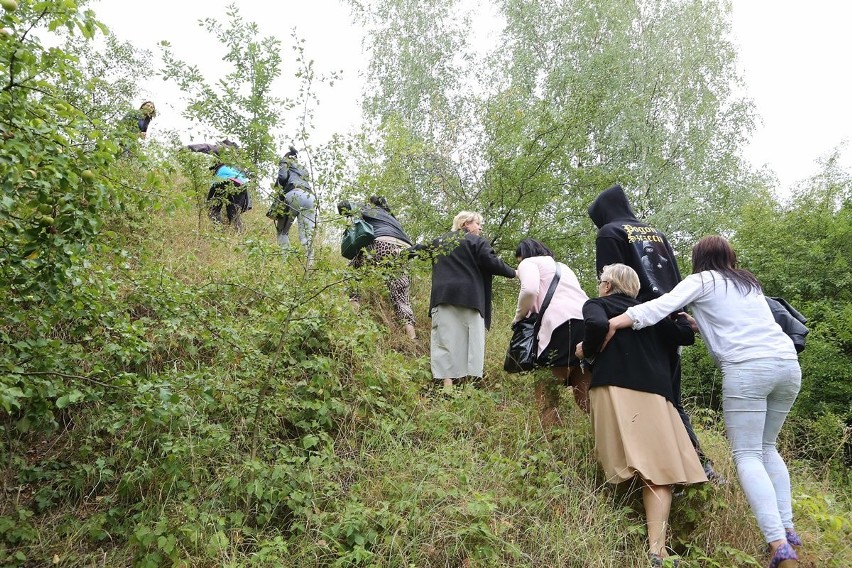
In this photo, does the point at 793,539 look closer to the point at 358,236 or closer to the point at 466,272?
Result: the point at 466,272

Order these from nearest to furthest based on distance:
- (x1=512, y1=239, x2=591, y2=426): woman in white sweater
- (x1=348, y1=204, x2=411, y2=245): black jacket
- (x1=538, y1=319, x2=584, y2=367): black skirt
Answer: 1. (x1=538, y1=319, x2=584, y2=367): black skirt
2. (x1=512, y1=239, x2=591, y2=426): woman in white sweater
3. (x1=348, y1=204, x2=411, y2=245): black jacket

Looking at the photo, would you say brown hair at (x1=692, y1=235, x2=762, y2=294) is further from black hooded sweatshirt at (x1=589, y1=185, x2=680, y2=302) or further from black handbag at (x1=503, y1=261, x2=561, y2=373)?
black handbag at (x1=503, y1=261, x2=561, y2=373)

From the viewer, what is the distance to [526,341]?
4684mm

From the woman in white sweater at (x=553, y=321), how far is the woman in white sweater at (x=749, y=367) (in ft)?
2.46

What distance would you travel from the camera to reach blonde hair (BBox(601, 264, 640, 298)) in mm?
3857

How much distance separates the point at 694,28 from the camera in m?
16.5

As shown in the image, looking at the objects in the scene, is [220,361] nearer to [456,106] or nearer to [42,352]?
[42,352]

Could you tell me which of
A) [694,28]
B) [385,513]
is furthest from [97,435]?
[694,28]

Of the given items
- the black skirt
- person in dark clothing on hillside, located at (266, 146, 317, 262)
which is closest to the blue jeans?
the black skirt

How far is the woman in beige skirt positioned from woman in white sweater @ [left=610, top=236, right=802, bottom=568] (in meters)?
0.15

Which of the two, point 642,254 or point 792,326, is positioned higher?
point 642,254

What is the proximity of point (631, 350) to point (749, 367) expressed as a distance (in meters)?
0.65

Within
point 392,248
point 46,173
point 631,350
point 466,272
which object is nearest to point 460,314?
point 466,272

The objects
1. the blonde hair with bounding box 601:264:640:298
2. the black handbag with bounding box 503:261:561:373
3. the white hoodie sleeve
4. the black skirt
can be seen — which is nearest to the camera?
the white hoodie sleeve
